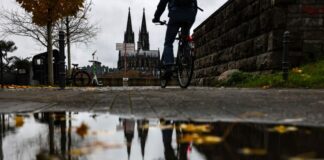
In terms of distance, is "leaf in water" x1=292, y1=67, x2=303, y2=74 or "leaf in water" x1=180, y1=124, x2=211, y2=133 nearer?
"leaf in water" x1=180, y1=124, x2=211, y2=133

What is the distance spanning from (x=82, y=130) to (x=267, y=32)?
7.84m

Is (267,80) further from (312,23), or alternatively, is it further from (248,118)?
(248,118)

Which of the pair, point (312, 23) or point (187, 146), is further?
point (312, 23)

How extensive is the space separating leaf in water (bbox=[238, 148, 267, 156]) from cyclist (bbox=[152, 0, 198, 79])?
5756 millimetres

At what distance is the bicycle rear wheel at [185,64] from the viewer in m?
7.57

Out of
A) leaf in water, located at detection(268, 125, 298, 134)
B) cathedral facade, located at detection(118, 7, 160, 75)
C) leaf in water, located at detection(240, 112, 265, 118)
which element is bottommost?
leaf in water, located at detection(268, 125, 298, 134)

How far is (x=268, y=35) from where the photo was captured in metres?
9.32

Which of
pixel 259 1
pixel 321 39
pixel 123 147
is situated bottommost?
pixel 123 147

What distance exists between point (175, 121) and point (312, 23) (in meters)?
7.29

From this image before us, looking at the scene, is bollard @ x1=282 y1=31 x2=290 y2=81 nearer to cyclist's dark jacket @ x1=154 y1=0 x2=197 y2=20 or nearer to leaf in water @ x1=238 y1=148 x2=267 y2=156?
cyclist's dark jacket @ x1=154 y1=0 x2=197 y2=20

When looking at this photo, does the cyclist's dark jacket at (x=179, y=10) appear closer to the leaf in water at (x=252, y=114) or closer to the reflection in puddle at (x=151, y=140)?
the leaf in water at (x=252, y=114)

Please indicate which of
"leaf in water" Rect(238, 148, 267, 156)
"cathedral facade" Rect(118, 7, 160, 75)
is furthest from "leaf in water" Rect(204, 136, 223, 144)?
"cathedral facade" Rect(118, 7, 160, 75)

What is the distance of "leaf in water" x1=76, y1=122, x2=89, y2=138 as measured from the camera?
90.5 inches

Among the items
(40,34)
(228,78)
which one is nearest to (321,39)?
(228,78)
